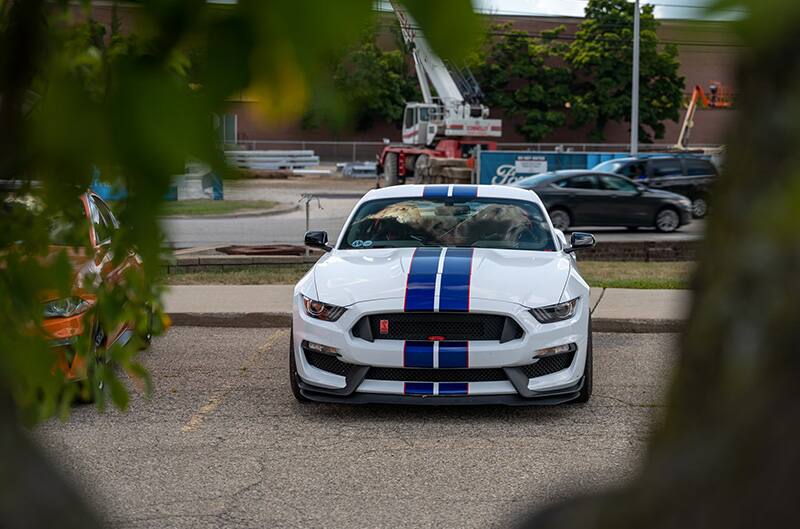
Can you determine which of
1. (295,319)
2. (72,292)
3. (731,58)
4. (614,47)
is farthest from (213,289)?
(614,47)

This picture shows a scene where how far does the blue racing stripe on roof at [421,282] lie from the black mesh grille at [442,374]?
42 centimetres

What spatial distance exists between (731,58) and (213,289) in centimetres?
1230

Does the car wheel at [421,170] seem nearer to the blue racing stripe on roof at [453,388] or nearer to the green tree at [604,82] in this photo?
the green tree at [604,82]

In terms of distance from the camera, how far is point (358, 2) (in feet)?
2.66

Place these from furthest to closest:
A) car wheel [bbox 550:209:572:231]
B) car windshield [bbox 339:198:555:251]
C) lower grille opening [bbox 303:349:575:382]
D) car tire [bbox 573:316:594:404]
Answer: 1. car wheel [bbox 550:209:572:231]
2. car windshield [bbox 339:198:555:251]
3. car tire [bbox 573:316:594:404]
4. lower grille opening [bbox 303:349:575:382]

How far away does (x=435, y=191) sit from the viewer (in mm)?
8969

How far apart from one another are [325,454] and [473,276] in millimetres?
1778

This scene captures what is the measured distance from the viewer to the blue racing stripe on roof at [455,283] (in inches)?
277

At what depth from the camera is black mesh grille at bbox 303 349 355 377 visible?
7.14 m

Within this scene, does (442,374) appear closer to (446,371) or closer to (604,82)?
(446,371)

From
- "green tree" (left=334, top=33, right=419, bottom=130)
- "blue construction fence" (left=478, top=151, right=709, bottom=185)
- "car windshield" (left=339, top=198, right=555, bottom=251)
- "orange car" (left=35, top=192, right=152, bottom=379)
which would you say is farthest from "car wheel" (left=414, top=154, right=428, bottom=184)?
"green tree" (left=334, top=33, right=419, bottom=130)

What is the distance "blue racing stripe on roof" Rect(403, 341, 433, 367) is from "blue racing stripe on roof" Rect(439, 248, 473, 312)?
10.9 inches

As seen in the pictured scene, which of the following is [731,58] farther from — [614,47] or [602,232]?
[614,47]

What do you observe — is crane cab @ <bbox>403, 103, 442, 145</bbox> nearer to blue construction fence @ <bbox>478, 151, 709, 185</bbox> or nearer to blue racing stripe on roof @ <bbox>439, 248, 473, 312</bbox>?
blue construction fence @ <bbox>478, 151, 709, 185</bbox>
